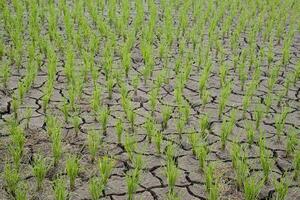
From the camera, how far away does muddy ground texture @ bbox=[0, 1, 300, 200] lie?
2.61 metres

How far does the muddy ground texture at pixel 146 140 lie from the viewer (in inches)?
103

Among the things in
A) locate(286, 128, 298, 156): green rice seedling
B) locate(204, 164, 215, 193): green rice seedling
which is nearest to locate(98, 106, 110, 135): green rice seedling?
locate(204, 164, 215, 193): green rice seedling

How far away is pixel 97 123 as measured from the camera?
10.8ft

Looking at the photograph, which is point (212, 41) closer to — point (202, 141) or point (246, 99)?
point (246, 99)

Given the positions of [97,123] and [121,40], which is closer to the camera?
[97,123]

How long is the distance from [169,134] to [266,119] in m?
0.75

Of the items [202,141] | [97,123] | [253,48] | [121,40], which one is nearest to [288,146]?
[202,141]

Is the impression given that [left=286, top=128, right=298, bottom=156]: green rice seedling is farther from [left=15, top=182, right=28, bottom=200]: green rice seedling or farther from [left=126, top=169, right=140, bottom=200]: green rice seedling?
[left=15, top=182, right=28, bottom=200]: green rice seedling

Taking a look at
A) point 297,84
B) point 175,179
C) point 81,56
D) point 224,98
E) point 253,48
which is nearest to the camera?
point 175,179

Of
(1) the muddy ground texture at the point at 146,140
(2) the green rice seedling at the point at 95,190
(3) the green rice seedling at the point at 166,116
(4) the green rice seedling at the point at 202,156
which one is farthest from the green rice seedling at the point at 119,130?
(2) the green rice seedling at the point at 95,190

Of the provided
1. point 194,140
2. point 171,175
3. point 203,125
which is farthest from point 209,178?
point 203,125

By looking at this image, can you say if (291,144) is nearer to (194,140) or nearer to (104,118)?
(194,140)

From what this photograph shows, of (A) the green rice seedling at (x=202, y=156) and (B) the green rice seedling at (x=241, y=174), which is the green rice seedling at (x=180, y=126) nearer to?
(A) the green rice seedling at (x=202, y=156)

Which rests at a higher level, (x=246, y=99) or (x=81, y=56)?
(x=81, y=56)
